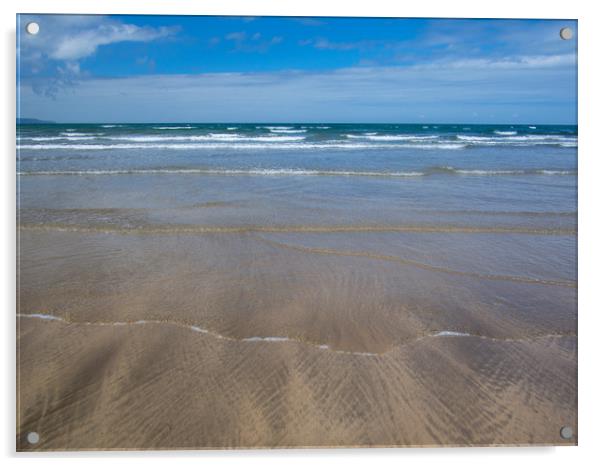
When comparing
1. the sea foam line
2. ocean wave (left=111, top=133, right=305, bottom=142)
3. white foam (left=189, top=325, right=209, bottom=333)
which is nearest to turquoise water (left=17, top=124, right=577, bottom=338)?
white foam (left=189, top=325, right=209, bottom=333)

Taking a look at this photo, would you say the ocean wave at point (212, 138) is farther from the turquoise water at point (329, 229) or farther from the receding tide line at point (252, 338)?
the receding tide line at point (252, 338)

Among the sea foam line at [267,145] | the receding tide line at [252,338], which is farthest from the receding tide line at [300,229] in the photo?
the sea foam line at [267,145]

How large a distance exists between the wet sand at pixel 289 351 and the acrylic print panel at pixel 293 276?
0.01 m

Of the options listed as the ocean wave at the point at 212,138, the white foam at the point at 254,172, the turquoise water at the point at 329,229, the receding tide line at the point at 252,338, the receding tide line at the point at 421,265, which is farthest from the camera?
the ocean wave at the point at 212,138

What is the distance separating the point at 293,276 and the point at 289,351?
0.90 meters

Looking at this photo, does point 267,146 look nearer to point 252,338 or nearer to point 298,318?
point 298,318

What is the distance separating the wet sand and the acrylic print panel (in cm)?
1

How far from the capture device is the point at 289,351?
7.34 feet

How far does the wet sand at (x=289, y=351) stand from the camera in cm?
190

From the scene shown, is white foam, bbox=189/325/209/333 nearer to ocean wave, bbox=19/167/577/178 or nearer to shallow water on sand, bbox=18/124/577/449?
shallow water on sand, bbox=18/124/577/449

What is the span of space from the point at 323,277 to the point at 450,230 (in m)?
1.57
